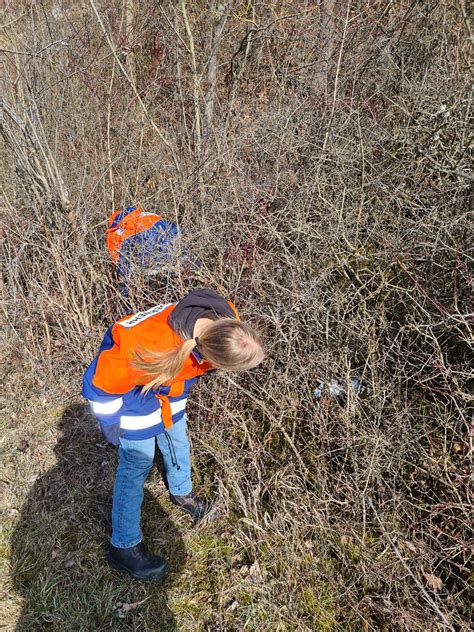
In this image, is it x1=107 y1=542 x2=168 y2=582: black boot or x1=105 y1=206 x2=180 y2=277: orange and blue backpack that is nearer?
x1=107 y1=542 x2=168 y2=582: black boot

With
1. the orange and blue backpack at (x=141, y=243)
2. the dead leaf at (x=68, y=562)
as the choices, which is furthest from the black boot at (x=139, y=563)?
the orange and blue backpack at (x=141, y=243)

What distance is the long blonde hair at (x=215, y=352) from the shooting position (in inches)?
74.0

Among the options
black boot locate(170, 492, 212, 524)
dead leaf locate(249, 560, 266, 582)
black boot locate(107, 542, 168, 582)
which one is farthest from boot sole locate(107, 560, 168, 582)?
dead leaf locate(249, 560, 266, 582)

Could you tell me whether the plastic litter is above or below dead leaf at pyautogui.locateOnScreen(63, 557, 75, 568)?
above

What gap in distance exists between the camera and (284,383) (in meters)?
2.80

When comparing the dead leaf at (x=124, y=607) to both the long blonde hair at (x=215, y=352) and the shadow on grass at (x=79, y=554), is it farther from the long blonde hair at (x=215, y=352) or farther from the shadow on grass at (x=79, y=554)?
the long blonde hair at (x=215, y=352)

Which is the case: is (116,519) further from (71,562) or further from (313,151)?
(313,151)

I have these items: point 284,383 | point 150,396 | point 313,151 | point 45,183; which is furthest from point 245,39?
point 150,396

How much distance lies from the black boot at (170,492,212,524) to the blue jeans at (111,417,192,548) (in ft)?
0.36

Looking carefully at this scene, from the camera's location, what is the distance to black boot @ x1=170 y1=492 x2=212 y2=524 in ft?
9.18

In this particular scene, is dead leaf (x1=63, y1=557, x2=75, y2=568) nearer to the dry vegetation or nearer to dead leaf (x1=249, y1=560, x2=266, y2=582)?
the dry vegetation

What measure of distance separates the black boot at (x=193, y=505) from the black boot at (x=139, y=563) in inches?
12.6

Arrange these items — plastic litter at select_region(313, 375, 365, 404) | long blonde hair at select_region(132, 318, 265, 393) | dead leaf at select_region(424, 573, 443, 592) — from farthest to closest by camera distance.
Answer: plastic litter at select_region(313, 375, 365, 404), dead leaf at select_region(424, 573, 443, 592), long blonde hair at select_region(132, 318, 265, 393)

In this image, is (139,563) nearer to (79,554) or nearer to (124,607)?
(124,607)
